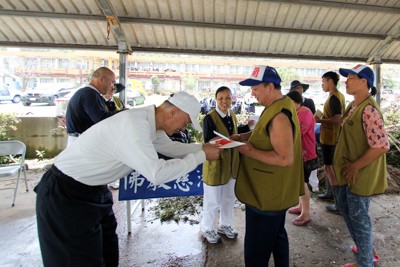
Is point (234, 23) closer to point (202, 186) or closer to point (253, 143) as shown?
point (202, 186)

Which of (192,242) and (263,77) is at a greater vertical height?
(263,77)

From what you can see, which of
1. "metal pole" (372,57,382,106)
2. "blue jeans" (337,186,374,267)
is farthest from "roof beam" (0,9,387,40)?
"blue jeans" (337,186,374,267)

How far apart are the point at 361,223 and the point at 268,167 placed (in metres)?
0.98

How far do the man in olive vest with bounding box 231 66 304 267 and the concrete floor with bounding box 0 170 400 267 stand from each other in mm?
911

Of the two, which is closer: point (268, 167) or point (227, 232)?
point (268, 167)

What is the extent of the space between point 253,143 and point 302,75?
13.8m

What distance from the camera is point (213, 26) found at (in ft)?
14.1

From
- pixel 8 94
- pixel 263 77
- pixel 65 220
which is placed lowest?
pixel 65 220

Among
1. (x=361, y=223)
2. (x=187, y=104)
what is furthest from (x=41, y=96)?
(x=361, y=223)

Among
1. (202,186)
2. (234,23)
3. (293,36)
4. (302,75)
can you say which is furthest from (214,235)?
(302,75)

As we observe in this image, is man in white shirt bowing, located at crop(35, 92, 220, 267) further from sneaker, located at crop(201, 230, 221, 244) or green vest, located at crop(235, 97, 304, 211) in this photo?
sneaker, located at crop(201, 230, 221, 244)

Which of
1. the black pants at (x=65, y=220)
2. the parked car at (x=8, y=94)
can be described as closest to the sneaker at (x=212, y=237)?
the black pants at (x=65, y=220)

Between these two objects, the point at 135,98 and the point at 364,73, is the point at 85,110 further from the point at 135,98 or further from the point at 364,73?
the point at 135,98

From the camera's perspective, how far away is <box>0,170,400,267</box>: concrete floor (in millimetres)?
2436
